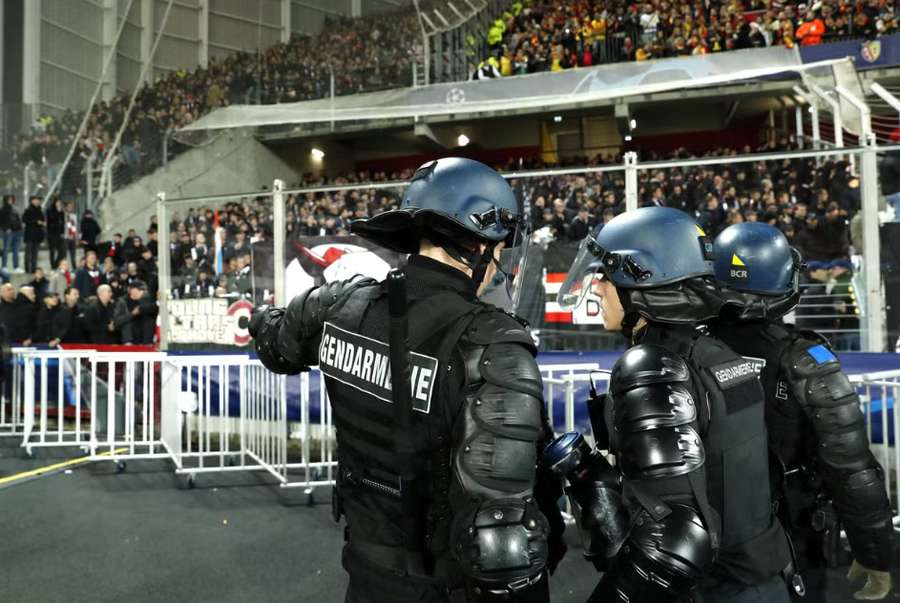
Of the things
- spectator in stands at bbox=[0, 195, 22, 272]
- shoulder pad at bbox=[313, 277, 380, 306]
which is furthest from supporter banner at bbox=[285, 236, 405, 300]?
spectator in stands at bbox=[0, 195, 22, 272]

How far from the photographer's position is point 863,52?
56.6 feet

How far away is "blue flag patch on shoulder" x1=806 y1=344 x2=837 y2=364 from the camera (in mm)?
2541

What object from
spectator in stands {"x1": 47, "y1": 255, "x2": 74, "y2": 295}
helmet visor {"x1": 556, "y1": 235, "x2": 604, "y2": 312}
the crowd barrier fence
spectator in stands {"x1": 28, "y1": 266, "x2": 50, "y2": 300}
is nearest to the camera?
helmet visor {"x1": 556, "y1": 235, "x2": 604, "y2": 312}

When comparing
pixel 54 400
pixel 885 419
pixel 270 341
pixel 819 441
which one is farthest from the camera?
pixel 54 400

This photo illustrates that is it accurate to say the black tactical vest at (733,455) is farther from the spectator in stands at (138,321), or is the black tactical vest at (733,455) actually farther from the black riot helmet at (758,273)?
the spectator in stands at (138,321)

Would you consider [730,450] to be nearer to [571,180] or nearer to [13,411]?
[571,180]

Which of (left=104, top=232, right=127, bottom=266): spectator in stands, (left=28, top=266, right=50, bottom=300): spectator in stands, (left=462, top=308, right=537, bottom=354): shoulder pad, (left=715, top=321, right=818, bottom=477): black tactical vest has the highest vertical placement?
(left=104, top=232, right=127, bottom=266): spectator in stands

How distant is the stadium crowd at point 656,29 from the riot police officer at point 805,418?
16455mm

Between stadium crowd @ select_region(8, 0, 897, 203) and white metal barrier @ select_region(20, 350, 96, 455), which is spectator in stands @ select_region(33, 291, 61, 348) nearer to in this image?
white metal barrier @ select_region(20, 350, 96, 455)

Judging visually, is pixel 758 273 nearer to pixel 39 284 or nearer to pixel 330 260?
pixel 330 260

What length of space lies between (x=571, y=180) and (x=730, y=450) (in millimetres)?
5546

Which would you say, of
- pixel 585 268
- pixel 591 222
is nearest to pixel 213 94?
pixel 591 222

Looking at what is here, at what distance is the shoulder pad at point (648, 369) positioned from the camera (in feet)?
5.46

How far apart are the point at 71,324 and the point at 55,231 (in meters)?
6.48
